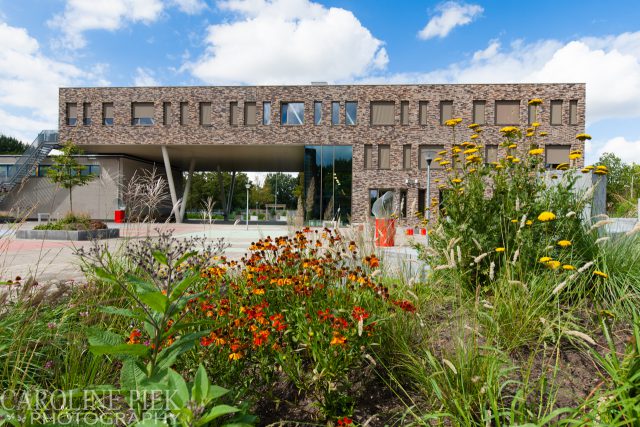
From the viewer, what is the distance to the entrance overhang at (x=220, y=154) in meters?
27.8

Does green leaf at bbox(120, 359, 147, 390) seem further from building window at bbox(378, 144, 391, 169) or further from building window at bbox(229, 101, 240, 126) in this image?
building window at bbox(229, 101, 240, 126)

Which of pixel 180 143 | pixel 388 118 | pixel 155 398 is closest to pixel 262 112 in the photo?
pixel 180 143

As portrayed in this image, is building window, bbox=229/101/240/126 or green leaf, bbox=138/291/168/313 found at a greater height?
building window, bbox=229/101/240/126

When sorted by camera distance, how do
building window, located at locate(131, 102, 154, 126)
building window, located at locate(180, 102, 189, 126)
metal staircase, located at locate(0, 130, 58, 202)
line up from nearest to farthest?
building window, located at locate(180, 102, 189, 126), building window, located at locate(131, 102, 154, 126), metal staircase, located at locate(0, 130, 58, 202)

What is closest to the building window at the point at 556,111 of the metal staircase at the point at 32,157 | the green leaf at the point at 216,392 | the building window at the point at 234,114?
the building window at the point at 234,114

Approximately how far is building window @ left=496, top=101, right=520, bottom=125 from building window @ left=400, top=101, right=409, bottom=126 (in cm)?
636

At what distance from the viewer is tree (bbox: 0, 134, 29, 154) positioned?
5620cm

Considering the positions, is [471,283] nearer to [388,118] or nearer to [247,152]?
[388,118]

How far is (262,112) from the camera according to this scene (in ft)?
86.5

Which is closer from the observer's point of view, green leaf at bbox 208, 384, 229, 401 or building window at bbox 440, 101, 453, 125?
green leaf at bbox 208, 384, 229, 401

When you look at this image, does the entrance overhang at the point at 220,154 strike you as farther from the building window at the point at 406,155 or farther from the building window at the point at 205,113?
the building window at the point at 406,155

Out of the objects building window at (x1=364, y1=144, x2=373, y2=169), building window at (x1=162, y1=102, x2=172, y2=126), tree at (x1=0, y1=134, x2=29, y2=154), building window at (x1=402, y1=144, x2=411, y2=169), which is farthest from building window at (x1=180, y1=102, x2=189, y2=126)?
tree at (x1=0, y1=134, x2=29, y2=154)

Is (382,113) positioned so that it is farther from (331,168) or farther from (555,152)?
(555,152)

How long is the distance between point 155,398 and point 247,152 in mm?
28703
